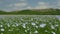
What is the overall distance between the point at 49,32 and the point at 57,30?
447 mm

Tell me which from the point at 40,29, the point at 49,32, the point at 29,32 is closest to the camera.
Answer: the point at 29,32

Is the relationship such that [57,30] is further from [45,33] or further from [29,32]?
[29,32]

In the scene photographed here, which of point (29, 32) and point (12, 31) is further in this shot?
point (12, 31)

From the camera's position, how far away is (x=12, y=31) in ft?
22.8

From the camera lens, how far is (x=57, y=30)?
690cm

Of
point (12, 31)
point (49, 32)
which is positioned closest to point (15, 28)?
point (12, 31)

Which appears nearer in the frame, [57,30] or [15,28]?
[57,30]

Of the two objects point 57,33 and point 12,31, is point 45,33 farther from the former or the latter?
point 12,31

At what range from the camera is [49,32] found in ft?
21.5

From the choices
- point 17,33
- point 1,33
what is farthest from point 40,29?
point 1,33

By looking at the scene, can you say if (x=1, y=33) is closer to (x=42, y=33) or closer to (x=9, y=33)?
(x=9, y=33)

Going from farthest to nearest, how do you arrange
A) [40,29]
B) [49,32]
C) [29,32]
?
[40,29] → [49,32] → [29,32]

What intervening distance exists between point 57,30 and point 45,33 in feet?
1.80

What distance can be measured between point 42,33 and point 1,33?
1260 millimetres
